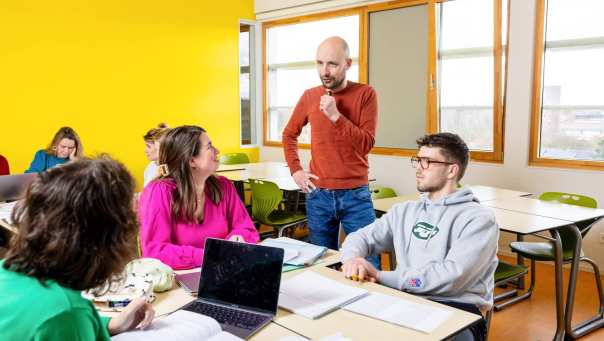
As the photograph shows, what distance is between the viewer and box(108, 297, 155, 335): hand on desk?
4.35ft

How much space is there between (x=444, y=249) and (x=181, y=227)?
1082 mm

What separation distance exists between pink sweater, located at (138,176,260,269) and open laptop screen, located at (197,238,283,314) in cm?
41

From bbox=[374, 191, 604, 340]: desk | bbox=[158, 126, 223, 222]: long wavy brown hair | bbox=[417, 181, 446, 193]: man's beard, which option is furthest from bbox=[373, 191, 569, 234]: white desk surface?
bbox=[158, 126, 223, 222]: long wavy brown hair

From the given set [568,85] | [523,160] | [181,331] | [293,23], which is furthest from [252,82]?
[181,331]

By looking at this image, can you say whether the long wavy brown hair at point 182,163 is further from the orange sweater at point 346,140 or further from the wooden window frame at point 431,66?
the wooden window frame at point 431,66

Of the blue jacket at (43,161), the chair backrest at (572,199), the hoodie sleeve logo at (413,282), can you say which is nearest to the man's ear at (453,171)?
the hoodie sleeve logo at (413,282)

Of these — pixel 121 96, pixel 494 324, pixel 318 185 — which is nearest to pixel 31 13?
pixel 121 96

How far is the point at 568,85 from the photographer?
458 centimetres

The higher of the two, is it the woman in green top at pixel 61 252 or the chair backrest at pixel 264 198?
the woman in green top at pixel 61 252

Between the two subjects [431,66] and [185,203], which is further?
[431,66]

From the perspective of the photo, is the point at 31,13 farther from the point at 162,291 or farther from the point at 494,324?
the point at 494,324

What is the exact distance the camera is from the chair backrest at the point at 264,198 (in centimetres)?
427

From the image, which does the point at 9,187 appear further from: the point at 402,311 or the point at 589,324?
the point at 589,324

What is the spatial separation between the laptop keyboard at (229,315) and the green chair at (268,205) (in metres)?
2.66
